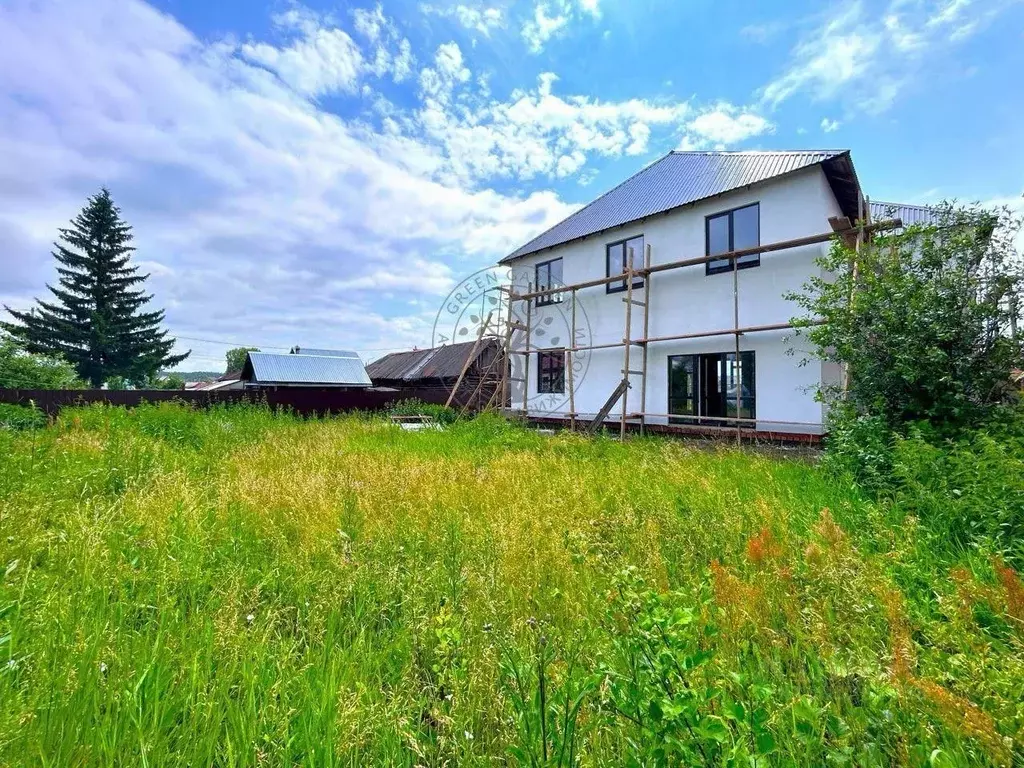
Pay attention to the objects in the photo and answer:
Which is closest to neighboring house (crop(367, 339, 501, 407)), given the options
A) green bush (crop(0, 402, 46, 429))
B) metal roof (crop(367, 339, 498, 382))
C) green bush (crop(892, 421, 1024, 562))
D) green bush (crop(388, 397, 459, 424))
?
metal roof (crop(367, 339, 498, 382))

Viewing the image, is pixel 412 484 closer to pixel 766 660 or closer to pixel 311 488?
pixel 311 488

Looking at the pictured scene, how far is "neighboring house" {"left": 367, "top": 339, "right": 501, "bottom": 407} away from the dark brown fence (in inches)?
148

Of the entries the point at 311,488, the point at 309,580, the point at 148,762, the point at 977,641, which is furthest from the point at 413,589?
the point at 977,641

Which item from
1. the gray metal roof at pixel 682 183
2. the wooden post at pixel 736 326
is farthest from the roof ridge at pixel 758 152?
the wooden post at pixel 736 326

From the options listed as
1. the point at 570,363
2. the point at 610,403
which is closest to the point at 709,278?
the point at 610,403

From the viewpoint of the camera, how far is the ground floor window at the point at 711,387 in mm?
9359

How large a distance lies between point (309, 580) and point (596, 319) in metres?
11.0

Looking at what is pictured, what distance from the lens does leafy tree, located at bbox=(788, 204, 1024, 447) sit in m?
4.60

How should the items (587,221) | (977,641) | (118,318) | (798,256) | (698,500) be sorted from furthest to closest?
1. (118,318)
2. (587,221)
3. (798,256)
4. (698,500)
5. (977,641)

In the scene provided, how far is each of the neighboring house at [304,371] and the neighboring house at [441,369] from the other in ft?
9.88

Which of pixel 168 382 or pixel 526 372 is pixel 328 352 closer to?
pixel 526 372

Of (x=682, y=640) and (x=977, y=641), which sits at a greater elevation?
(x=682, y=640)

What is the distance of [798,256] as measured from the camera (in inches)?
343

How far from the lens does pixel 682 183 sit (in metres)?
11.3
